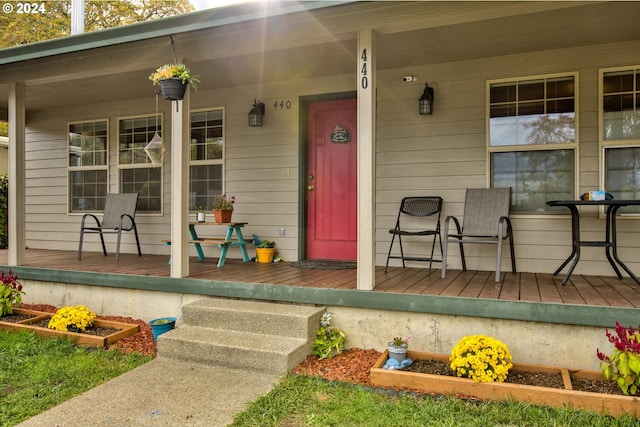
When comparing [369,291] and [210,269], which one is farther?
[210,269]

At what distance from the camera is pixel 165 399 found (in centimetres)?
249

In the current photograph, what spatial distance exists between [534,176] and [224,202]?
3.20 metres

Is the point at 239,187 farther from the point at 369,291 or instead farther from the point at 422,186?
the point at 369,291

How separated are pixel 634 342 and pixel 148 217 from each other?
5390 millimetres

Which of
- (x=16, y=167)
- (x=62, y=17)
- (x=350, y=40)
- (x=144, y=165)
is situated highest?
(x=62, y=17)

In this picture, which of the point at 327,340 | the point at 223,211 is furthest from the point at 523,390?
the point at 223,211

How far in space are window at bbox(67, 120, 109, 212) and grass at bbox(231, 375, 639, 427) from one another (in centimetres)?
500

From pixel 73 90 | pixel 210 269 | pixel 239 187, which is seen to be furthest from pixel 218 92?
pixel 210 269

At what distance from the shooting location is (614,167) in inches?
156

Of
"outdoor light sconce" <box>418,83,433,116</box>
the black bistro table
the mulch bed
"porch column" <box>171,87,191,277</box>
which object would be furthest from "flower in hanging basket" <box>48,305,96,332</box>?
the black bistro table

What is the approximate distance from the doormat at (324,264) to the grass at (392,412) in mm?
2023

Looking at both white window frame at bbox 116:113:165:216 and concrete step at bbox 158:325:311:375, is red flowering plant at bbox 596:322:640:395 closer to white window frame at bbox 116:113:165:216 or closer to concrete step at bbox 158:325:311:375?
concrete step at bbox 158:325:311:375

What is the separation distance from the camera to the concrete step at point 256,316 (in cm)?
309

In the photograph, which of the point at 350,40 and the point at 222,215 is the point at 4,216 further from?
the point at 350,40
